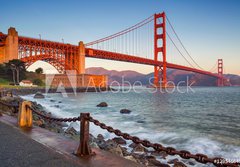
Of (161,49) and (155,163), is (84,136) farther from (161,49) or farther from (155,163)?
(161,49)

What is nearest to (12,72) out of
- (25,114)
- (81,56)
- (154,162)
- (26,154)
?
(81,56)

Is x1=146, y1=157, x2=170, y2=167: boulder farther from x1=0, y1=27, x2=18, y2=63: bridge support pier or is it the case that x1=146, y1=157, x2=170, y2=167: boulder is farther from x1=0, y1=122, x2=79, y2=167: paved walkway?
x1=0, y1=27, x2=18, y2=63: bridge support pier

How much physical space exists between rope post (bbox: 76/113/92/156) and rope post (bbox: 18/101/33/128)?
3.38 metres

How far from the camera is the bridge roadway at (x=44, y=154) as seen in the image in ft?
12.4

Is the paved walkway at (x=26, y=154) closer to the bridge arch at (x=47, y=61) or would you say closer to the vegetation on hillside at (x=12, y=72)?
the vegetation on hillside at (x=12, y=72)

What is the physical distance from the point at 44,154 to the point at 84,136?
89 cm

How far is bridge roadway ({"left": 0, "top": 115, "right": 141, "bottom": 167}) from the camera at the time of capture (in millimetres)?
3768

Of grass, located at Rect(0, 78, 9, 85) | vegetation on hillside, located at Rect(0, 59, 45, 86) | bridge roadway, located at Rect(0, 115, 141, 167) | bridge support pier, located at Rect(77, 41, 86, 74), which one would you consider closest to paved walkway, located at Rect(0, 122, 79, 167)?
bridge roadway, located at Rect(0, 115, 141, 167)

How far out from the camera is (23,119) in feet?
22.9

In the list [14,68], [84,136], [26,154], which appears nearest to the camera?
[84,136]

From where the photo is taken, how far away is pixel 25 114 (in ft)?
23.1

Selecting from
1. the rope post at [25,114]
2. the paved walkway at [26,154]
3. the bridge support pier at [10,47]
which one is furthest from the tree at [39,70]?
the paved walkway at [26,154]

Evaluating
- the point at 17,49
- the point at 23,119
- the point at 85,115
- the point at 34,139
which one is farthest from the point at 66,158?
the point at 17,49

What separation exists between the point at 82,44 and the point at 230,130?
65309 mm
